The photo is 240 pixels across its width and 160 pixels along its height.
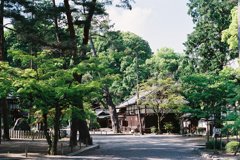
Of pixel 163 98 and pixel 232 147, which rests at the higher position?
pixel 163 98

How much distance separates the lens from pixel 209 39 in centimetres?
4088

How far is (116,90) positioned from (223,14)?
36221 millimetres

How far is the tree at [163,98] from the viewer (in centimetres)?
4704

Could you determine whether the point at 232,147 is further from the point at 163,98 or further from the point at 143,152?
the point at 163,98

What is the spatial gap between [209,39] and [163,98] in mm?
10895

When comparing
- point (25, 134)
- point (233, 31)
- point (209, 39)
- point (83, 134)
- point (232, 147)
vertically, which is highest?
point (209, 39)

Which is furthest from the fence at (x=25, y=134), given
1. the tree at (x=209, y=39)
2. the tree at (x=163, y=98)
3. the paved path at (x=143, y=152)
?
the tree at (x=209, y=39)

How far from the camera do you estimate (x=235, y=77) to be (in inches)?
1016

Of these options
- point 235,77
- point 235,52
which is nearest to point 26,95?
point 235,77

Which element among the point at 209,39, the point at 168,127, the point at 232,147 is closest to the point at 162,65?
the point at 168,127

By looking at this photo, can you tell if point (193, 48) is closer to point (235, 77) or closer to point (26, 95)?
point (235, 77)

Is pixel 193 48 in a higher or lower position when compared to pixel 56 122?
higher

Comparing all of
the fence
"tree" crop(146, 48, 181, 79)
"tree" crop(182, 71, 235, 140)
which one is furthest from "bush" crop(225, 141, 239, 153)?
A: "tree" crop(146, 48, 181, 79)

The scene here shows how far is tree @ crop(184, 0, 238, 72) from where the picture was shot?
3953 centimetres
